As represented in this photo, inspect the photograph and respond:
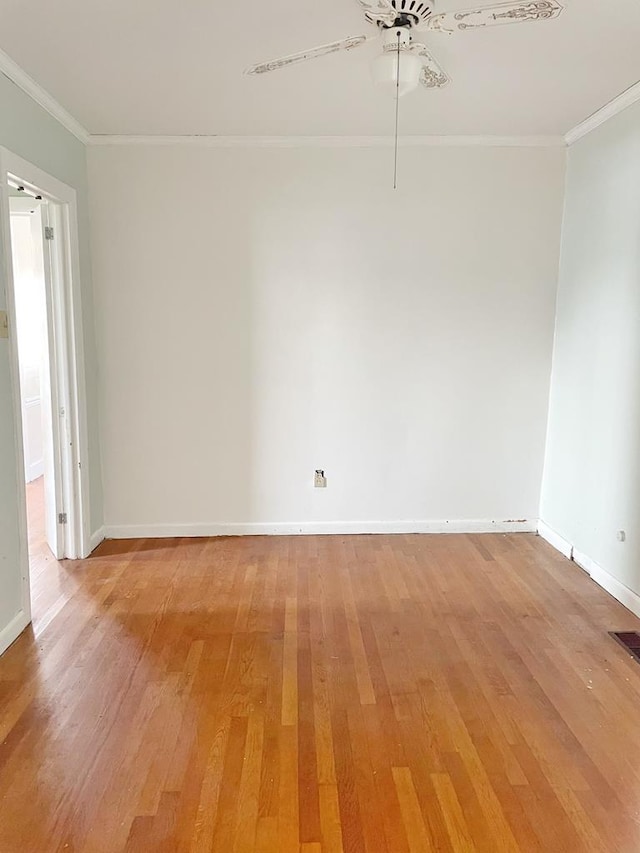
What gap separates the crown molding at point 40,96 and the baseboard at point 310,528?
7.99 feet

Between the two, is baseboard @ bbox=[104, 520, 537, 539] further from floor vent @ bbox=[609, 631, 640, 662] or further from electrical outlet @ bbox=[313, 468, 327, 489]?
floor vent @ bbox=[609, 631, 640, 662]

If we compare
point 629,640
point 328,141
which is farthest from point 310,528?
point 328,141

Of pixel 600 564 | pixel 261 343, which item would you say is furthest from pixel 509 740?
pixel 261 343

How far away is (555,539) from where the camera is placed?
3.89 m

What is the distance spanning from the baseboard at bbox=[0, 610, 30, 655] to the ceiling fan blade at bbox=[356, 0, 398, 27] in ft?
A: 9.40

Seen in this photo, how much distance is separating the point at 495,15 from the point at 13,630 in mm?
3076

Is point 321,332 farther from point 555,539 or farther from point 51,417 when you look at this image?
point 555,539

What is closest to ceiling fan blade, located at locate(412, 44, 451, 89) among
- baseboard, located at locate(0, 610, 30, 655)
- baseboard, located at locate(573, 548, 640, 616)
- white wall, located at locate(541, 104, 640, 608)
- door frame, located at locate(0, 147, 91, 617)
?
white wall, located at locate(541, 104, 640, 608)

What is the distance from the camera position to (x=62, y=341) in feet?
11.2

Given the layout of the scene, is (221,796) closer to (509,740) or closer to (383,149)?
Result: (509,740)

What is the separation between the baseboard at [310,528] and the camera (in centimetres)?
401

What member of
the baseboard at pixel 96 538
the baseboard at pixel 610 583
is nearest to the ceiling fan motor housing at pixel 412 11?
the baseboard at pixel 610 583

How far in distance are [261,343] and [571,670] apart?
8.31 feet

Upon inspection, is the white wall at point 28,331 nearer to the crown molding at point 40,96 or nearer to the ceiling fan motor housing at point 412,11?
the crown molding at point 40,96
